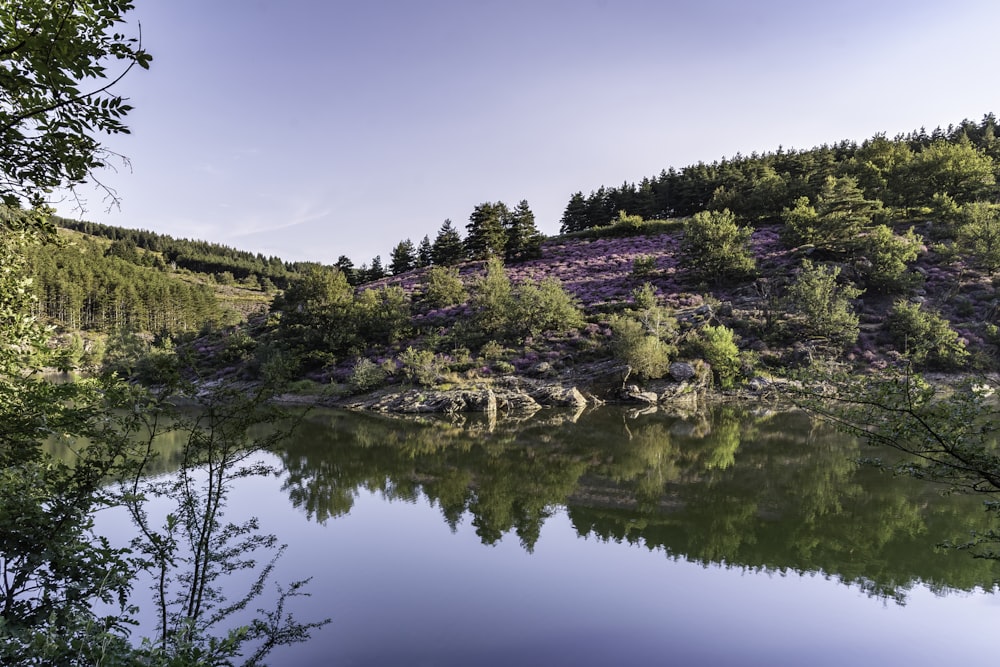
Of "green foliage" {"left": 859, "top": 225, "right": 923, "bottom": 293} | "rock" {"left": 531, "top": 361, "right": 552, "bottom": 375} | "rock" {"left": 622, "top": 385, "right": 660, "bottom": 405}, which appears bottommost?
"rock" {"left": 622, "top": 385, "right": 660, "bottom": 405}

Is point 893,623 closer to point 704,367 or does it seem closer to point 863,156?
point 704,367

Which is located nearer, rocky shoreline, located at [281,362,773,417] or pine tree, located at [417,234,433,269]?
rocky shoreline, located at [281,362,773,417]

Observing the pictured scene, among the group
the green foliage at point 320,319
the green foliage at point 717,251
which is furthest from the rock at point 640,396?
the green foliage at point 320,319

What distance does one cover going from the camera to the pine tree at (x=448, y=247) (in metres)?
62.8

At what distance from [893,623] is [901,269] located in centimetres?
4153

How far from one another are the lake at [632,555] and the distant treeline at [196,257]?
141808 millimetres

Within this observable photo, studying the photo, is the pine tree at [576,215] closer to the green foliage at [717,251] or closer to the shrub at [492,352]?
the green foliage at [717,251]

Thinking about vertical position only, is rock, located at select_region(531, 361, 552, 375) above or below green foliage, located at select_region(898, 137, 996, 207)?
below

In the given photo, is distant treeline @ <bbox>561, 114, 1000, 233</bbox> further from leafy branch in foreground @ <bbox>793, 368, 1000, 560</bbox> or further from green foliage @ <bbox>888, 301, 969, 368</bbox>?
leafy branch in foreground @ <bbox>793, 368, 1000, 560</bbox>

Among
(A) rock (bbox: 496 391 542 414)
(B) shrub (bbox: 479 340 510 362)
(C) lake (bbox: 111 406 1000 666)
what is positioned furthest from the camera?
(B) shrub (bbox: 479 340 510 362)

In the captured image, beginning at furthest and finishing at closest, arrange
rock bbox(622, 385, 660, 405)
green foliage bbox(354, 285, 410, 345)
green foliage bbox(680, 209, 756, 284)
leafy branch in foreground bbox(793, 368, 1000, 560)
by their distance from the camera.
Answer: green foliage bbox(680, 209, 756, 284) → green foliage bbox(354, 285, 410, 345) → rock bbox(622, 385, 660, 405) → leafy branch in foreground bbox(793, 368, 1000, 560)

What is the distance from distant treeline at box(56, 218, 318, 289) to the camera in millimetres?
149625

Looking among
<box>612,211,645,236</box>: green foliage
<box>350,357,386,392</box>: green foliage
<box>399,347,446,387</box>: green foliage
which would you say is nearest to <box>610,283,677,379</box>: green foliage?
<box>399,347,446,387</box>: green foliage

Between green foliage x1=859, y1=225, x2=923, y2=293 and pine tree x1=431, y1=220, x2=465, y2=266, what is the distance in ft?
144
